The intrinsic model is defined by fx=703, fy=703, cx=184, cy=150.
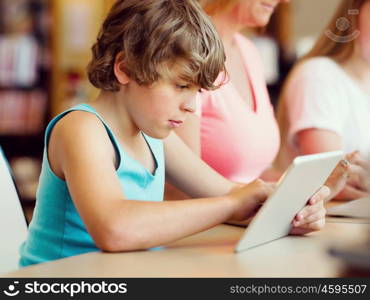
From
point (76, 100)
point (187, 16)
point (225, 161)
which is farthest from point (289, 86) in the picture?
point (76, 100)

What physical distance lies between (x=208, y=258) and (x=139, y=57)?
356 millimetres

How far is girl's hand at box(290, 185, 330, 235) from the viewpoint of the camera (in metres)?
1.18

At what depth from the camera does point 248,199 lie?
A: 45.9 inches

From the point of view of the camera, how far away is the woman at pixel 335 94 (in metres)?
1.92

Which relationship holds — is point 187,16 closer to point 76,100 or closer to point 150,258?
point 150,258

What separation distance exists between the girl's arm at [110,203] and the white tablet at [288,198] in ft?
0.21

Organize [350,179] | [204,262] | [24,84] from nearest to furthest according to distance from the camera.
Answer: [204,262] → [350,179] → [24,84]

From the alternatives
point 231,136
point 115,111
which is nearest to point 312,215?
point 115,111

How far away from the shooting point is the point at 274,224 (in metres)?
1.12

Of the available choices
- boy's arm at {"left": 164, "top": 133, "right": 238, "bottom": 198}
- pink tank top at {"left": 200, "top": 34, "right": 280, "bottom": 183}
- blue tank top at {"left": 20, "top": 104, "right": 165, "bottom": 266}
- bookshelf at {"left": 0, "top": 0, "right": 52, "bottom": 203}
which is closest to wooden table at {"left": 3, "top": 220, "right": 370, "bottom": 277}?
blue tank top at {"left": 20, "top": 104, "right": 165, "bottom": 266}

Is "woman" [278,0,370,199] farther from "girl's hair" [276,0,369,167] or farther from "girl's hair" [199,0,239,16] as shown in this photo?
"girl's hair" [199,0,239,16]

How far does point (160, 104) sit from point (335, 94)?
94cm

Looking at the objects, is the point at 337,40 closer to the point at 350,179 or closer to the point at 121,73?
the point at 350,179

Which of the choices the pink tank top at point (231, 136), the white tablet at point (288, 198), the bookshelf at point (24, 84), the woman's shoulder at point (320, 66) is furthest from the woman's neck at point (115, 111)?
the bookshelf at point (24, 84)
